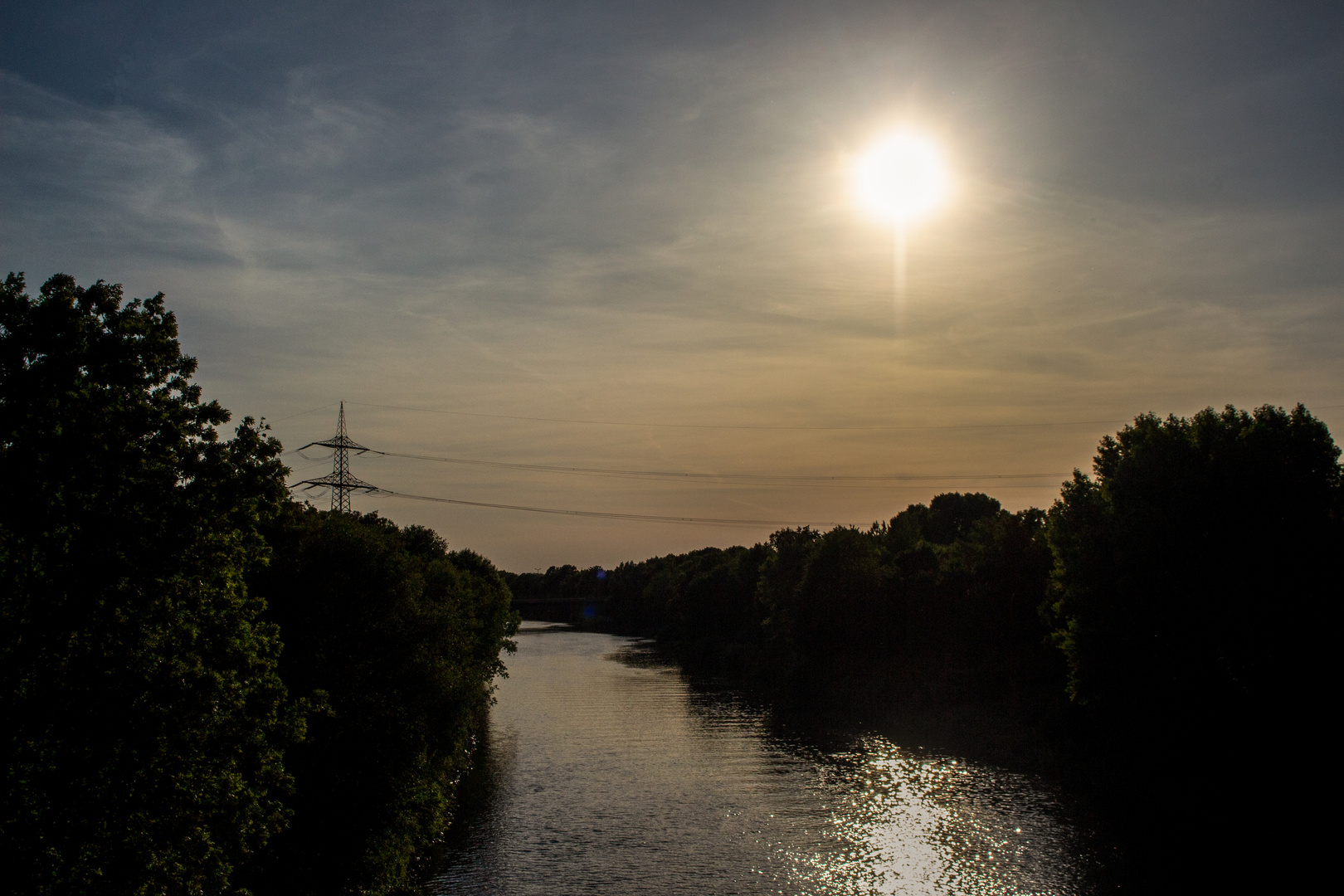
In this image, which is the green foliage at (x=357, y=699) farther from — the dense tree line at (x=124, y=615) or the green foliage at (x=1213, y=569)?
the green foliage at (x=1213, y=569)

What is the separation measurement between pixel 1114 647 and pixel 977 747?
1761cm

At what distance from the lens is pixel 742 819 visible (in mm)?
48438

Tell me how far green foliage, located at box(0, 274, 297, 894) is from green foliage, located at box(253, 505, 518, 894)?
9795mm

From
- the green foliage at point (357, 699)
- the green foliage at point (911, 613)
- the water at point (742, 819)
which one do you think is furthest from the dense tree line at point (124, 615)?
the green foliage at point (911, 613)

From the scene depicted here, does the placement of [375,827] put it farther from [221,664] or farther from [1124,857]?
[1124,857]

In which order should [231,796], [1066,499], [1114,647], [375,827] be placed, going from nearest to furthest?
[231,796], [375,827], [1114,647], [1066,499]

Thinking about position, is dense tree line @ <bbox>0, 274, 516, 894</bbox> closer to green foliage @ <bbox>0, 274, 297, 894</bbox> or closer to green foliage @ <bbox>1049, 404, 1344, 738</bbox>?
green foliage @ <bbox>0, 274, 297, 894</bbox>

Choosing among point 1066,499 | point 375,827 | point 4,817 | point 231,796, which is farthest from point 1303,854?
point 4,817

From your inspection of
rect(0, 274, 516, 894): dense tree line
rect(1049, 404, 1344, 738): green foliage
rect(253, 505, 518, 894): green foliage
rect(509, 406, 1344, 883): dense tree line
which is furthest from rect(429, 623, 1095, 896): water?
rect(0, 274, 516, 894): dense tree line

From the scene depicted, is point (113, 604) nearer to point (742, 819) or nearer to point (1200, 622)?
point (742, 819)

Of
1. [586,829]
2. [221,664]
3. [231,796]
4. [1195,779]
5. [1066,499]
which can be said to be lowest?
[586,829]

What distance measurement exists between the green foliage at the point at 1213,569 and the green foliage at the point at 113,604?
45.0 meters

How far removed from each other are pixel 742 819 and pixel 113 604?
3688cm

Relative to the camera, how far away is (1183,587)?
47.1 metres
